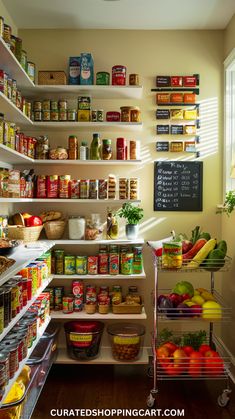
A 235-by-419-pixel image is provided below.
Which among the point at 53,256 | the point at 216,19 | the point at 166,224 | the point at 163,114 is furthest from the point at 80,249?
the point at 216,19

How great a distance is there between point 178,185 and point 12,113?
1503 millimetres

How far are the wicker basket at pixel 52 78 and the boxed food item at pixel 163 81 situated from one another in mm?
801

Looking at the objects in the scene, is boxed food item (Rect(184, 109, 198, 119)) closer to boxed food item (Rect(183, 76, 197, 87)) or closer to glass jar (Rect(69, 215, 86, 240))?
boxed food item (Rect(183, 76, 197, 87))

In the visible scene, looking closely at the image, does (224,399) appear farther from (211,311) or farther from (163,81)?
(163,81)

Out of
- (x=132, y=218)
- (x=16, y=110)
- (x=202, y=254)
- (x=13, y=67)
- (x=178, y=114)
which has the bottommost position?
(x=202, y=254)

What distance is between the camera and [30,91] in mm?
3232

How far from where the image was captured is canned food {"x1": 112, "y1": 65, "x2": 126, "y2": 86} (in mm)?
3162

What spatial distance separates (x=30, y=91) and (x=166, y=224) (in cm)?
158

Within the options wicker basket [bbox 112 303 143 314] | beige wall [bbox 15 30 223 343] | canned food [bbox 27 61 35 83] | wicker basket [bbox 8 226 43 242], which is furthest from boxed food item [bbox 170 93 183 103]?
wicker basket [bbox 112 303 143 314]

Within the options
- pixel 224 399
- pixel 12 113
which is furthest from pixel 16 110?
pixel 224 399

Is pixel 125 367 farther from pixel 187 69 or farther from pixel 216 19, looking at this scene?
pixel 216 19

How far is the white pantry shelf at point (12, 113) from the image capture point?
93.5 inches

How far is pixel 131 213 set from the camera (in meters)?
3.25

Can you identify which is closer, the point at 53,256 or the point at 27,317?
the point at 27,317
